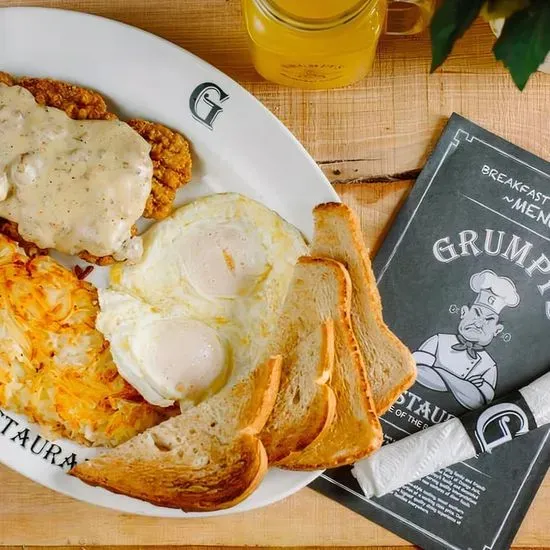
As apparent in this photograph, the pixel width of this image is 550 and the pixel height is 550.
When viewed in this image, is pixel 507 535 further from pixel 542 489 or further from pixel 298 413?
pixel 298 413

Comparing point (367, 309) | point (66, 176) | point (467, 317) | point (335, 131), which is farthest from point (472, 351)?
point (66, 176)

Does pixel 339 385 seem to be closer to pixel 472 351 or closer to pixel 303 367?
pixel 303 367

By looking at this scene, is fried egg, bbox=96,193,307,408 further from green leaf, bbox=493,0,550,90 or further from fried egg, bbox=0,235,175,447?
green leaf, bbox=493,0,550,90

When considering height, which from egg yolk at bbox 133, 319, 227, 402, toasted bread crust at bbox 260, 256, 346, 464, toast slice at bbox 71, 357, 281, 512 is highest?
toasted bread crust at bbox 260, 256, 346, 464

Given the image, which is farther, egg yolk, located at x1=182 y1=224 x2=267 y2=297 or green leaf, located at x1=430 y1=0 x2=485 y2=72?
egg yolk, located at x1=182 y1=224 x2=267 y2=297

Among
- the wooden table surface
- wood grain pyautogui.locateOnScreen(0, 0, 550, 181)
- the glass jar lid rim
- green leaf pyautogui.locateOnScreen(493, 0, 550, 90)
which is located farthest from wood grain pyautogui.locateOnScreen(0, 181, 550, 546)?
green leaf pyautogui.locateOnScreen(493, 0, 550, 90)

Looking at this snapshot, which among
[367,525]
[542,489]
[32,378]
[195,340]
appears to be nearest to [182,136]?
[195,340]
